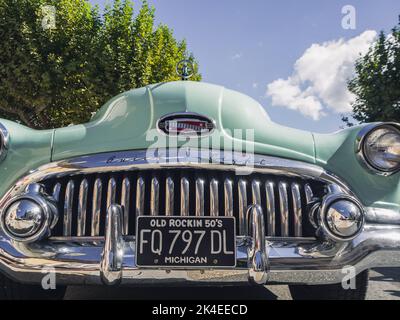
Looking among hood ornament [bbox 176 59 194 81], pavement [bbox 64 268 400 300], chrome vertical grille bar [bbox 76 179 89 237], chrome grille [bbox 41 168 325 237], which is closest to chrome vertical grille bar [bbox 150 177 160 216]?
chrome grille [bbox 41 168 325 237]

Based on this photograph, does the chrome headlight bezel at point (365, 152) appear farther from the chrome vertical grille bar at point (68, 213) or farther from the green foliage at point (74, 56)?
the green foliage at point (74, 56)

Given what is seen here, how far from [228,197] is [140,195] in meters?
0.41

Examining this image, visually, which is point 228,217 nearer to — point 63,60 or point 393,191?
point 393,191

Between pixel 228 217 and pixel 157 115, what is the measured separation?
2.33ft

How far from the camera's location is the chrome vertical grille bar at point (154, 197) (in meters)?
1.89

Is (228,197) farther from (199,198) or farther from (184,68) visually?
(184,68)

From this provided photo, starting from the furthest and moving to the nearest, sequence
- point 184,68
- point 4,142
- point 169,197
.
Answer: point 184,68
point 4,142
point 169,197

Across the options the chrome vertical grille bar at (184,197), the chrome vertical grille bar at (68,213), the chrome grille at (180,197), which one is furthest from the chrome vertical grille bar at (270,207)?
the chrome vertical grille bar at (68,213)

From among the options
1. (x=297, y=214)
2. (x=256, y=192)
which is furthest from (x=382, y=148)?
(x=256, y=192)

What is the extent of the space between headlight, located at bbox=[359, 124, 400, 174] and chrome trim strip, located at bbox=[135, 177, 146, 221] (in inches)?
43.6

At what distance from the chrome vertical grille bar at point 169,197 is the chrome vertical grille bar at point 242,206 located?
1.04 feet

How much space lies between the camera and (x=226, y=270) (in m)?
1.75

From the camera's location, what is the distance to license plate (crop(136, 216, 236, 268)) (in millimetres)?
1752

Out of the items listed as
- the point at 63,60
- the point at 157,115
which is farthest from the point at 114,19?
the point at 157,115
